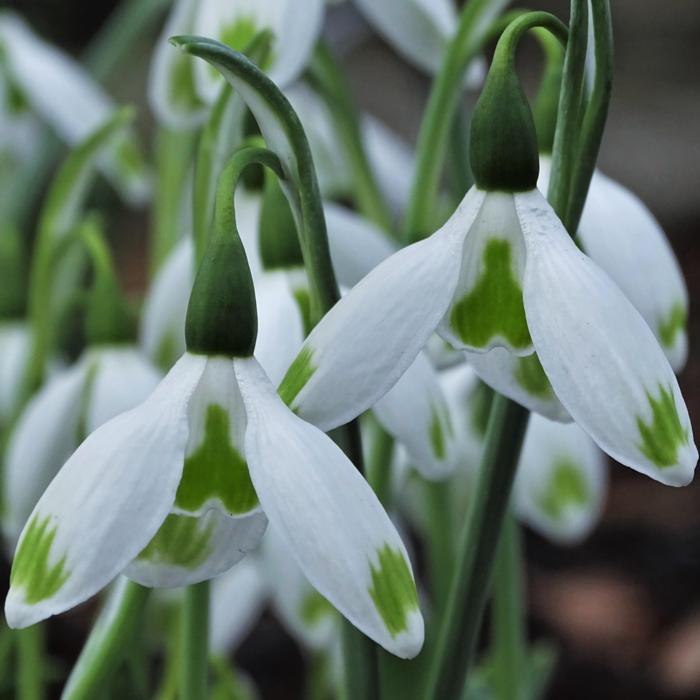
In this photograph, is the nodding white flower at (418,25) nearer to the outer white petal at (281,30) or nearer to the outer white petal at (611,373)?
the outer white petal at (281,30)

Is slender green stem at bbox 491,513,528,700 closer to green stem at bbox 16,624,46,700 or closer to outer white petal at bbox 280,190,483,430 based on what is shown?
green stem at bbox 16,624,46,700

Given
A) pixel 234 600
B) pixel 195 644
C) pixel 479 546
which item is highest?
pixel 479 546

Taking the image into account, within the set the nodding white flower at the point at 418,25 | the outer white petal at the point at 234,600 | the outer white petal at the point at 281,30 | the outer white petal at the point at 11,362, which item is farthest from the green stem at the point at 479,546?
the outer white petal at the point at 234,600

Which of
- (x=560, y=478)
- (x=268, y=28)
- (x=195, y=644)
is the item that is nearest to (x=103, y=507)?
(x=195, y=644)

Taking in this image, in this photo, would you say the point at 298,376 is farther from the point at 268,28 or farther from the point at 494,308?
the point at 268,28

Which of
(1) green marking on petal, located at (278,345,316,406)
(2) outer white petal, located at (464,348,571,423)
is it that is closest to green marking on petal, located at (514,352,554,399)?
(2) outer white petal, located at (464,348,571,423)

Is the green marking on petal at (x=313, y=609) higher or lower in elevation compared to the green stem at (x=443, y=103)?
lower
